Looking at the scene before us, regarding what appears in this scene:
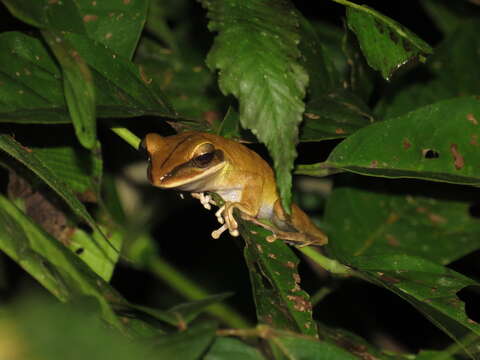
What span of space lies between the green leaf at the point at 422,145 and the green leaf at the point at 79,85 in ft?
2.94

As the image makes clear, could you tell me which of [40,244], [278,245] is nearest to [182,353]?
[40,244]

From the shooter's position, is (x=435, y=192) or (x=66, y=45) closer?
(x=66, y=45)

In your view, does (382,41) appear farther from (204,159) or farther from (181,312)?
(181,312)

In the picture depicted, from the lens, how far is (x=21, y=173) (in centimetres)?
220

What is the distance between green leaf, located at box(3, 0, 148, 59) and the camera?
85.7 inches

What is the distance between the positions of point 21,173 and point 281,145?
1.00 meters

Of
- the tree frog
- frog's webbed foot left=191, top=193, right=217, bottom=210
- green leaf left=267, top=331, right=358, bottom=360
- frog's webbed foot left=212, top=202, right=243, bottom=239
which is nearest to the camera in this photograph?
green leaf left=267, top=331, right=358, bottom=360

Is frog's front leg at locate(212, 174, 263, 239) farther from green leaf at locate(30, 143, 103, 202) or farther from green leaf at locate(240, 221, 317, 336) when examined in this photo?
green leaf at locate(30, 143, 103, 202)

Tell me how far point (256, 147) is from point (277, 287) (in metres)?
1.08

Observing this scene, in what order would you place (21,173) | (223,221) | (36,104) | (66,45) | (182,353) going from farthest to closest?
(223,221), (21,173), (36,104), (66,45), (182,353)

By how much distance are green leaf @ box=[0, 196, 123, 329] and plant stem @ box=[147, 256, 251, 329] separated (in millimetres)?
1266

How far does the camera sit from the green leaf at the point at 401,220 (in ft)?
9.35

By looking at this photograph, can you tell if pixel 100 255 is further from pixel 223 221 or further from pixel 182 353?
pixel 182 353

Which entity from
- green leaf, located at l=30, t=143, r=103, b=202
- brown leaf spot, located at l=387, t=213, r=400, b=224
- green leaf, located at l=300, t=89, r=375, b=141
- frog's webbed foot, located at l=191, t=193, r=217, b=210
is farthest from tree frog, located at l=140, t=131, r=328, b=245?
brown leaf spot, located at l=387, t=213, r=400, b=224
